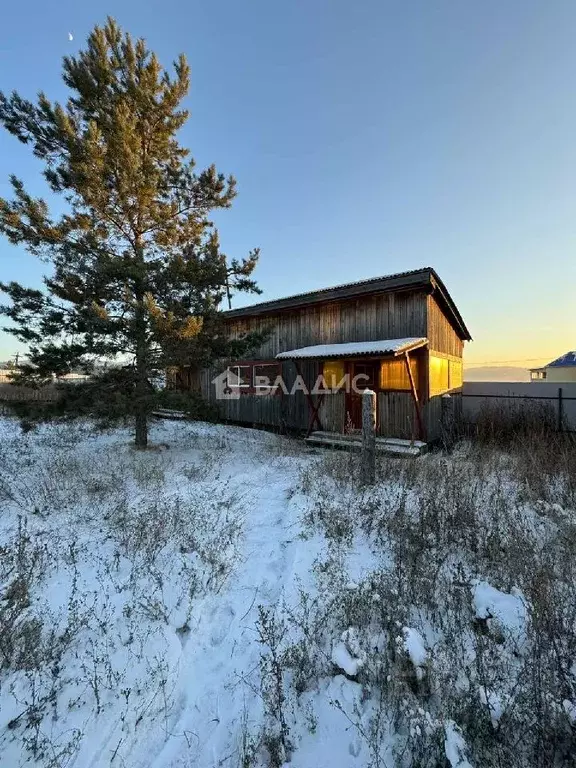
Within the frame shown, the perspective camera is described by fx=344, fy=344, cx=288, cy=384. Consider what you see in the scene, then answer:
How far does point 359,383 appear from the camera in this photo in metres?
10.9

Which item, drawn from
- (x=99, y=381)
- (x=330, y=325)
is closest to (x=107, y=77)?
(x=99, y=381)

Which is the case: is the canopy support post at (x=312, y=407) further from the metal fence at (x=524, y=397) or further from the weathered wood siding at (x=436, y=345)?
the metal fence at (x=524, y=397)

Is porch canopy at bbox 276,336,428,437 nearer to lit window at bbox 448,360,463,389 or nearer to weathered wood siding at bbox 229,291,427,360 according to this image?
weathered wood siding at bbox 229,291,427,360

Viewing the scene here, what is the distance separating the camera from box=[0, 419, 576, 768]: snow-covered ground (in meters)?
2.03

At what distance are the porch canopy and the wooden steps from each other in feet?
1.92

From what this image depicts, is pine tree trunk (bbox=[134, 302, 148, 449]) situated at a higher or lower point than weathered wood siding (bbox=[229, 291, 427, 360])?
lower

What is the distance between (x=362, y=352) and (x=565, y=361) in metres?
27.1

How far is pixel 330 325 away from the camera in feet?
37.1

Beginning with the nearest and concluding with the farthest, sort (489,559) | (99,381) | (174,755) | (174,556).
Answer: (174,755) → (489,559) → (174,556) → (99,381)

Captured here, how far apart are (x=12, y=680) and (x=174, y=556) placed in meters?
1.62

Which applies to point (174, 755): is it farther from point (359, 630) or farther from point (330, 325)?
Answer: point (330, 325)

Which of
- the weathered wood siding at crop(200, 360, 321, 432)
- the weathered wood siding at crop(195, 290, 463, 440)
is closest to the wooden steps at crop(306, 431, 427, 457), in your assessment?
the weathered wood siding at crop(195, 290, 463, 440)

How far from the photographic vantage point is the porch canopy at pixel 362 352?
338 inches

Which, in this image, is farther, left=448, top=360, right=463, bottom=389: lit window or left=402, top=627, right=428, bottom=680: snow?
left=448, top=360, right=463, bottom=389: lit window
